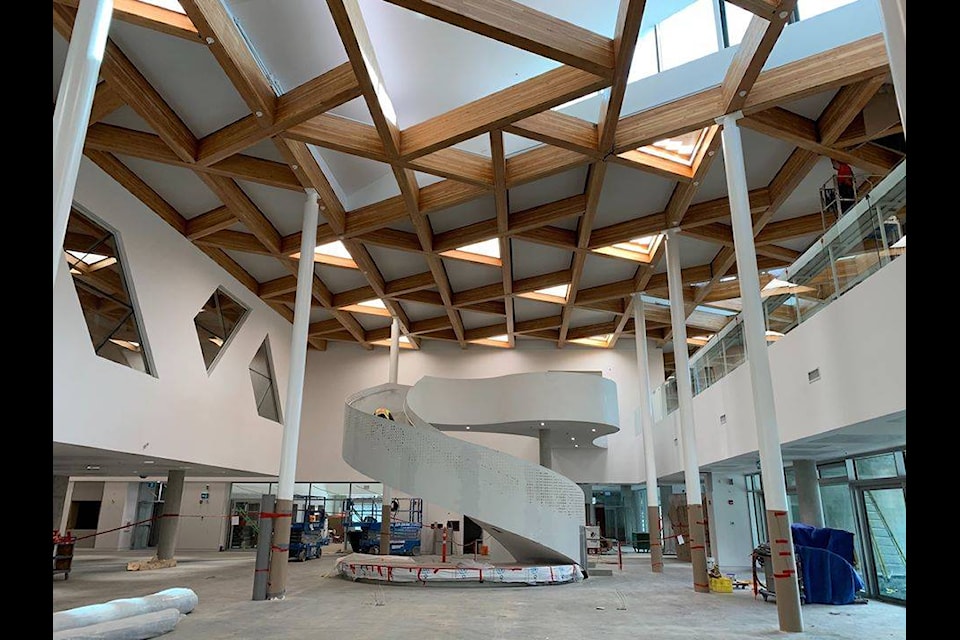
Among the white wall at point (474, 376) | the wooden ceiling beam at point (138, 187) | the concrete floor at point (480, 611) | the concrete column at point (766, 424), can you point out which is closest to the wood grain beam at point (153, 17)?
the wooden ceiling beam at point (138, 187)

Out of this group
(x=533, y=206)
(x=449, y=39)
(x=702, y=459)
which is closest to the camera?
(x=449, y=39)

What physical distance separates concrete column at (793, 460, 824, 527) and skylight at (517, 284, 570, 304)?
7.74m

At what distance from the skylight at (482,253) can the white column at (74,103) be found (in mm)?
10311

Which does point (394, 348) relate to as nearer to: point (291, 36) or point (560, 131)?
point (560, 131)

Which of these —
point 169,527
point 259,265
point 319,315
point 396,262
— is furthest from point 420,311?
point 169,527

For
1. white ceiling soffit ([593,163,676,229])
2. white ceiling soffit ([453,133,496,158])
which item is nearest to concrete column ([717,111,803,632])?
white ceiling soffit ([593,163,676,229])

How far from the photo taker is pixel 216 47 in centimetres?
779

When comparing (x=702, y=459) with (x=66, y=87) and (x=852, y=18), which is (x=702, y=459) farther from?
(x=66, y=87)

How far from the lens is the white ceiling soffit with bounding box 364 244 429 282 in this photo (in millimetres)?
15133

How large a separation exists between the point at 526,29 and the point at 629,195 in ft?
18.5

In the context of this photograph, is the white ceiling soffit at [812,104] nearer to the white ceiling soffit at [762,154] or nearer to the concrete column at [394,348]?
the white ceiling soffit at [762,154]

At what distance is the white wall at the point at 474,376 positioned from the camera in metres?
20.7
